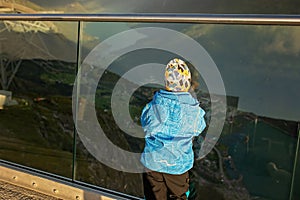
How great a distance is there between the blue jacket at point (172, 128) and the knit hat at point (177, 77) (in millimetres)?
35

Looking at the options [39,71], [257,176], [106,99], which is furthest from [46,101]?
[257,176]

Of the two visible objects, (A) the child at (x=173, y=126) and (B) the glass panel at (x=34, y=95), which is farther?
(B) the glass panel at (x=34, y=95)

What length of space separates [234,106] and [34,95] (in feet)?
15.4

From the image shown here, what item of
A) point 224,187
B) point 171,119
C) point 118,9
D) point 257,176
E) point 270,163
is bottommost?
point 224,187

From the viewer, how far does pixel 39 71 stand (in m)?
5.90

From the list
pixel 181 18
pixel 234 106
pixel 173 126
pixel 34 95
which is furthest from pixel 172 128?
pixel 34 95

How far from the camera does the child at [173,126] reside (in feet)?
5.71

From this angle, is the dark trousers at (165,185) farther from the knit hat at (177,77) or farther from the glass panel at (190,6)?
the glass panel at (190,6)

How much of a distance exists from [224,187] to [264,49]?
4.82 ft

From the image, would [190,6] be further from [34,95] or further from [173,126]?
[173,126]

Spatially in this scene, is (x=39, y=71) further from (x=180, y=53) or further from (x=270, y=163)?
(x=270, y=163)

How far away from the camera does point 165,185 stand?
186cm

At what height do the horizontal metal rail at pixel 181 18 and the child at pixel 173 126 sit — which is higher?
the horizontal metal rail at pixel 181 18

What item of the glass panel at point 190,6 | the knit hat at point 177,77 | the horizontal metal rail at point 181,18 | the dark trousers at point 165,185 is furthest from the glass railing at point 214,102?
the glass panel at point 190,6
